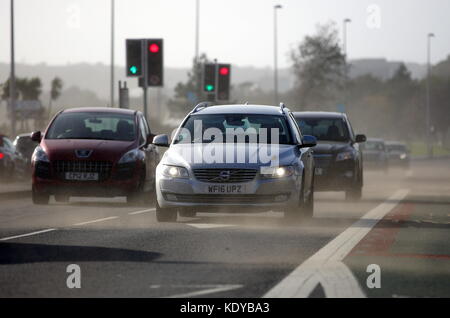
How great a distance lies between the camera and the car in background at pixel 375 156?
50219 millimetres

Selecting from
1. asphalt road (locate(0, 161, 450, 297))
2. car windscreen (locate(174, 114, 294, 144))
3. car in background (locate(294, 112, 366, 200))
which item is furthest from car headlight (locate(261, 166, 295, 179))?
car in background (locate(294, 112, 366, 200))

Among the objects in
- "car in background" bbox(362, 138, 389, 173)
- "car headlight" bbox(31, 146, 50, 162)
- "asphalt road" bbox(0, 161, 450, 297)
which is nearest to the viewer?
"asphalt road" bbox(0, 161, 450, 297)

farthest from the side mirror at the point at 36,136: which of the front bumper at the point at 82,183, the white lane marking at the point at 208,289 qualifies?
the white lane marking at the point at 208,289

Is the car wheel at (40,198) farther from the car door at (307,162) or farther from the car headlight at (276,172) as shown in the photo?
the car headlight at (276,172)

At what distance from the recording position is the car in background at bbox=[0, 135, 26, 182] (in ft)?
104

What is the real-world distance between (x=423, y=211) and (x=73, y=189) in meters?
6.17

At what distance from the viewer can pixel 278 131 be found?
59.6ft

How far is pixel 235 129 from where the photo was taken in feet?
58.5

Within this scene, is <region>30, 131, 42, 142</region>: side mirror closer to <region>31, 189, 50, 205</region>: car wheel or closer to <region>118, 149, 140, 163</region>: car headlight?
<region>31, 189, 50, 205</region>: car wheel

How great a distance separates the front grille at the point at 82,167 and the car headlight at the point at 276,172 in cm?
552

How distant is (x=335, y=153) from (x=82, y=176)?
585cm

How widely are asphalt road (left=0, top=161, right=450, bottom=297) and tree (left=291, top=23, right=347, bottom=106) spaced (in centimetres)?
7925

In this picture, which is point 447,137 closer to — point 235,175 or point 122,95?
point 122,95
